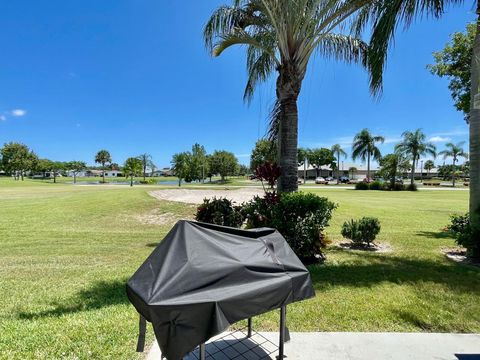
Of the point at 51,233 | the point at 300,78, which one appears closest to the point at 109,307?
the point at 300,78

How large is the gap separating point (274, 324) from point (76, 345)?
2.24m

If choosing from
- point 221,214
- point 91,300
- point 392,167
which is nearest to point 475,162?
point 221,214

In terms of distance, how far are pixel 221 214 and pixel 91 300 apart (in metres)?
4.82

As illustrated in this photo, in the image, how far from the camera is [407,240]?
902 centimetres

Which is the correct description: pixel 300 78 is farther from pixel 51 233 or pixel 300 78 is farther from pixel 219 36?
pixel 51 233

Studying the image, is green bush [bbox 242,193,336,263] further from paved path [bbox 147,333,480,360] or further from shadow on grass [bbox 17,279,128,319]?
shadow on grass [bbox 17,279,128,319]

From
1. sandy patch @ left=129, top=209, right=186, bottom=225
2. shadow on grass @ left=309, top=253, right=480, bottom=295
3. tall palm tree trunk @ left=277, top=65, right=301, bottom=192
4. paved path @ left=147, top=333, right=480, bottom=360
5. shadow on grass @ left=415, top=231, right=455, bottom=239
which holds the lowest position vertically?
sandy patch @ left=129, top=209, right=186, bottom=225

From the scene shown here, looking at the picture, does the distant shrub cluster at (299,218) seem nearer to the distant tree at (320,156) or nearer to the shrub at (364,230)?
the shrub at (364,230)

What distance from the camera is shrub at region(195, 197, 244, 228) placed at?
8.89m

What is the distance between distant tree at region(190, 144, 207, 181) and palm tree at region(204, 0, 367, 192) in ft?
156

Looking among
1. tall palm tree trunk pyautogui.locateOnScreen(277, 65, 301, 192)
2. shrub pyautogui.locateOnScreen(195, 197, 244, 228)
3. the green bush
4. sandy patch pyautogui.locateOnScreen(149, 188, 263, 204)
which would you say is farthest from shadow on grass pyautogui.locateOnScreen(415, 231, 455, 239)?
sandy patch pyautogui.locateOnScreen(149, 188, 263, 204)

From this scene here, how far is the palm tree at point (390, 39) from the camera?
18.3ft

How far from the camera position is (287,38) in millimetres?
6426

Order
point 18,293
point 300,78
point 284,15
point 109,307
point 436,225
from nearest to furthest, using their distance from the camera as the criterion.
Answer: point 109,307 → point 18,293 → point 284,15 → point 300,78 → point 436,225
